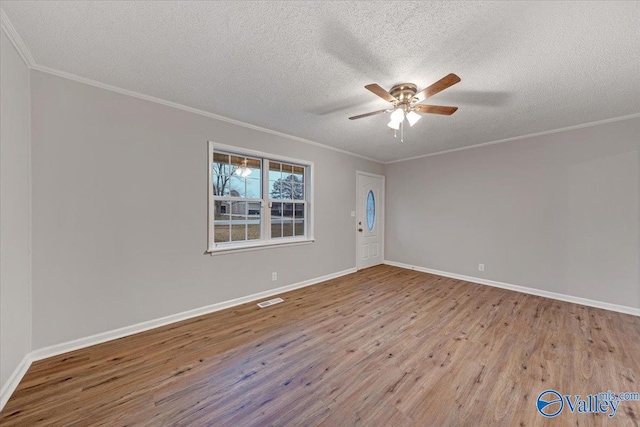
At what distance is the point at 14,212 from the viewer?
175 cm

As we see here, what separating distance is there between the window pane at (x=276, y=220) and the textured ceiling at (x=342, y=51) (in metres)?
1.48

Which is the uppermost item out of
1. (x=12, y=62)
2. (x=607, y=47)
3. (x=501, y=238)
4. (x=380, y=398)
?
(x=607, y=47)

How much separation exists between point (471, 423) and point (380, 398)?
0.56m

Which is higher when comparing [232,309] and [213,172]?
[213,172]

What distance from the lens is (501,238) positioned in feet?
13.3

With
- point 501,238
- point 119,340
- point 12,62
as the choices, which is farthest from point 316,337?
point 501,238

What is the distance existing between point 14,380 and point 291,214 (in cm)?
312

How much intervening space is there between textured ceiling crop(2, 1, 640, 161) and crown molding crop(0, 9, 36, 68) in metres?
0.03

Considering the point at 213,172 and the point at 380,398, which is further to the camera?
the point at 213,172

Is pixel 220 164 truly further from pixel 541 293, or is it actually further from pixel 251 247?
pixel 541 293

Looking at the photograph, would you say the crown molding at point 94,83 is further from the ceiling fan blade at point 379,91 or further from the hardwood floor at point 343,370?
the hardwood floor at point 343,370

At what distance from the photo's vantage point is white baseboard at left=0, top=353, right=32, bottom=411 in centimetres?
159

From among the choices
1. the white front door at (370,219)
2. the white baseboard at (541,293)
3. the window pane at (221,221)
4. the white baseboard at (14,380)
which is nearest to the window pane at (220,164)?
the window pane at (221,221)

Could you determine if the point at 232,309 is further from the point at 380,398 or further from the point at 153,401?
the point at 380,398
